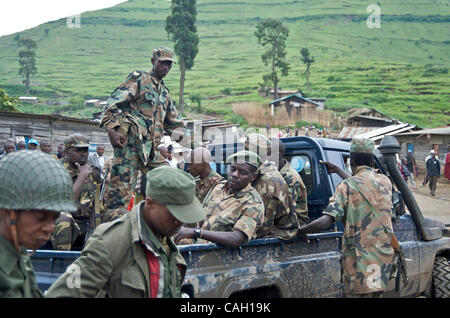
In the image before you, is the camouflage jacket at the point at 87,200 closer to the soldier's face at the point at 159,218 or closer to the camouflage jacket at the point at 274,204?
the camouflage jacket at the point at 274,204

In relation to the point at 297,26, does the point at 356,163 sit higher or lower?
lower

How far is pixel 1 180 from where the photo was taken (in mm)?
1685

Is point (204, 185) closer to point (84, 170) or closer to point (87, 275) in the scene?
point (84, 170)

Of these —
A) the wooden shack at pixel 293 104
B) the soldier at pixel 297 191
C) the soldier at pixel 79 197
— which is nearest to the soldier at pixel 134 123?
the soldier at pixel 79 197

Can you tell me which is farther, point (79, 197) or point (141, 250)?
point (79, 197)

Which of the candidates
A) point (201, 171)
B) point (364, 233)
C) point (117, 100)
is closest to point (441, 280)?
point (364, 233)

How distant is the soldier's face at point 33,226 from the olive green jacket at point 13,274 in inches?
2.1

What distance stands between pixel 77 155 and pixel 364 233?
9.04 ft

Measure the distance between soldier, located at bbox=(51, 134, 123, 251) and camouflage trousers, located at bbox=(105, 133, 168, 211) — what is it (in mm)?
141

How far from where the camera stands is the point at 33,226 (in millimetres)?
1758

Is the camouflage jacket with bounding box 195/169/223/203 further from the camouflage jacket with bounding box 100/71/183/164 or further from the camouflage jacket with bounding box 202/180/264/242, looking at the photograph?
the camouflage jacket with bounding box 202/180/264/242
